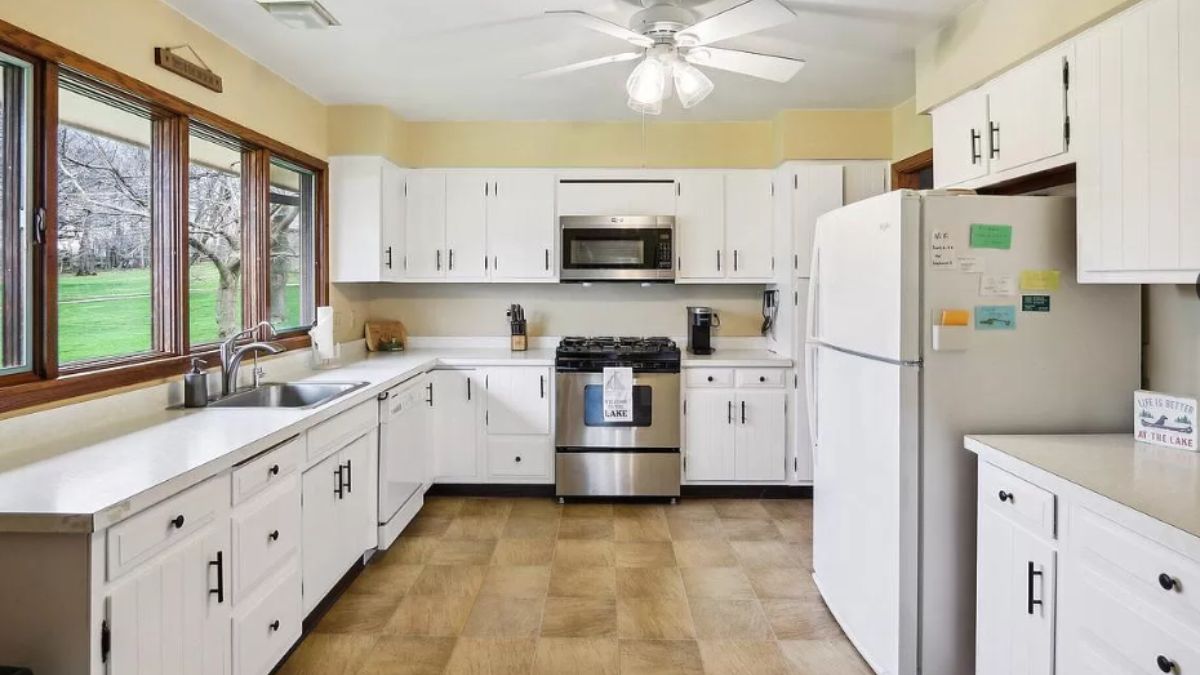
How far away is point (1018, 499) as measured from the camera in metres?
1.68

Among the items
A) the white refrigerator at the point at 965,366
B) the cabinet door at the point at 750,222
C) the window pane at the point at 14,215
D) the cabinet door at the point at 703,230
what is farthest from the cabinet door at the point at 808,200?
the window pane at the point at 14,215

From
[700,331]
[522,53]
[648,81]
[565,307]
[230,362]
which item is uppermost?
[522,53]

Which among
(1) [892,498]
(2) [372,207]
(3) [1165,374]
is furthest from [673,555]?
(2) [372,207]

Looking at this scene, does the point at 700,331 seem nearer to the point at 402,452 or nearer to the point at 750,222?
the point at 750,222

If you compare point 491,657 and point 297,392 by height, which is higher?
point 297,392

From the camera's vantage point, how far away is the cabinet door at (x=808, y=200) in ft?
13.1

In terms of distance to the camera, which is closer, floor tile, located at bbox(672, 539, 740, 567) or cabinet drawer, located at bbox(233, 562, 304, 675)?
cabinet drawer, located at bbox(233, 562, 304, 675)

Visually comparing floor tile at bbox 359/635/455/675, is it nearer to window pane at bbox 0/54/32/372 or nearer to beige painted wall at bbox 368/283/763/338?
window pane at bbox 0/54/32/372

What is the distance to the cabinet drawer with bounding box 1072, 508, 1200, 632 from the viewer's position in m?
1.18

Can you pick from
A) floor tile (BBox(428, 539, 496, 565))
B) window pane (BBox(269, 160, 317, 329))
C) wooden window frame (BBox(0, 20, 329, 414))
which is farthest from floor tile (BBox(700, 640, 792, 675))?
window pane (BBox(269, 160, 317, 329))

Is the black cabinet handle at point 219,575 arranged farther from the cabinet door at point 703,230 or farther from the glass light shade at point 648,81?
the cabinet door at point 703,230

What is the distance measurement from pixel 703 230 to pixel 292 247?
2.56m

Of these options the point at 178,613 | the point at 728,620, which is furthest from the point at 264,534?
the point at 728,620

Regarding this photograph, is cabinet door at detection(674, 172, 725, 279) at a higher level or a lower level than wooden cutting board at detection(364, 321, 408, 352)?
higher
